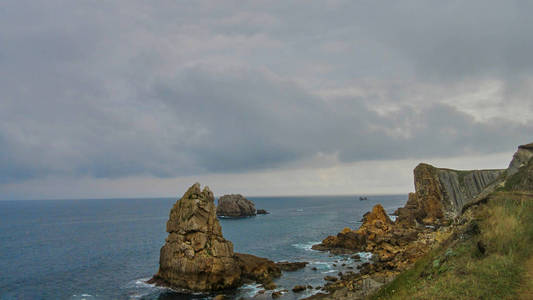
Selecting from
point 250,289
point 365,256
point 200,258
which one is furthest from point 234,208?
point 250,289

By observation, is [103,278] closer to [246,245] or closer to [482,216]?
[246,245]

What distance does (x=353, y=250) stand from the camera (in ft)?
204

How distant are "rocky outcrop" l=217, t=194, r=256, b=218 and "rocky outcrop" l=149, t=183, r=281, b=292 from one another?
324ft

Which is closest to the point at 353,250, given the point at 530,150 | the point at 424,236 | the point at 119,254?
the point at 424,236

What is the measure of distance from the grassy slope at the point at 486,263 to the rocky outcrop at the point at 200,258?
29299 millimetres

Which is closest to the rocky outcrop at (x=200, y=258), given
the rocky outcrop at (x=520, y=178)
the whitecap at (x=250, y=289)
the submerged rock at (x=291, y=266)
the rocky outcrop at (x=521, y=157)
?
the whitecap at (x=250, y=289)

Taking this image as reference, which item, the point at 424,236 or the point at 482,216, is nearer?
the point at 482,216

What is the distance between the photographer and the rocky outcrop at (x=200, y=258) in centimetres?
3984

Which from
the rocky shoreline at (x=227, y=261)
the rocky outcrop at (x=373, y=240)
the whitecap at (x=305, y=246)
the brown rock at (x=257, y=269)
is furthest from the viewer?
the whitecap at (x=305, y=246)

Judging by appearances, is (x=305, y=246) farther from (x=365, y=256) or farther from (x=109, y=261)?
(x=109, y=261)

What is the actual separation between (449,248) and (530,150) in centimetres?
2414

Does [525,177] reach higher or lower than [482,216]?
higher

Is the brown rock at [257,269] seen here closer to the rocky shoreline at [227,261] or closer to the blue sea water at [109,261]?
the rocky shoreline at [227,261]

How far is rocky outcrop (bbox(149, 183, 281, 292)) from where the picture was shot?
39844 millimetres
